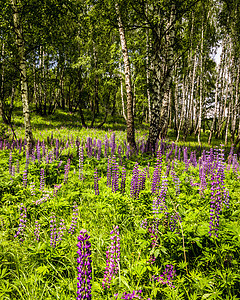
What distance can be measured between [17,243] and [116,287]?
1.70m

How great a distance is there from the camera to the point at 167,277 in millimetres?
1973

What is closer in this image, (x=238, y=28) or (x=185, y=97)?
(x=238, y=28)

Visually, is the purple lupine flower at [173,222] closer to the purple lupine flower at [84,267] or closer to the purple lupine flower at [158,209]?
the purple lupine flower at [158,209]

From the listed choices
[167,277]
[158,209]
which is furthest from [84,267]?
[158,209]

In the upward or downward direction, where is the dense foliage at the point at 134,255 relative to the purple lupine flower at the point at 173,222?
downward

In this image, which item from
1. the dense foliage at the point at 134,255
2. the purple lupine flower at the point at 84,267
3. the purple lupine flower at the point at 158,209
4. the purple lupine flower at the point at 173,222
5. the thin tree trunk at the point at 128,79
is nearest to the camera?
the purple lupine flower at the point at 84,267

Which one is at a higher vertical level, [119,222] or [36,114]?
[36,114]

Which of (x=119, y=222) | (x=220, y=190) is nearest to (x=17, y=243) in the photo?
(x=119, y=222)

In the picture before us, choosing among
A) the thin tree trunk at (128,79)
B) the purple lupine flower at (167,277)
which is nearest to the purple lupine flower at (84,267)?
the purple lupine flower at (167,277)

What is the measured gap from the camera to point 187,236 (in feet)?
7.48

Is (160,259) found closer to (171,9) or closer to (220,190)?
(220,190)

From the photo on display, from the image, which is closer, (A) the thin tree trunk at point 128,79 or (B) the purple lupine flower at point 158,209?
(B) the purple lupine flower at point 158,209

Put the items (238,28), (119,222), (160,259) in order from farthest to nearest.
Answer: (238,28), (119,222), (160,259)

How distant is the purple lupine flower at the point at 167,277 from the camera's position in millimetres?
1906
